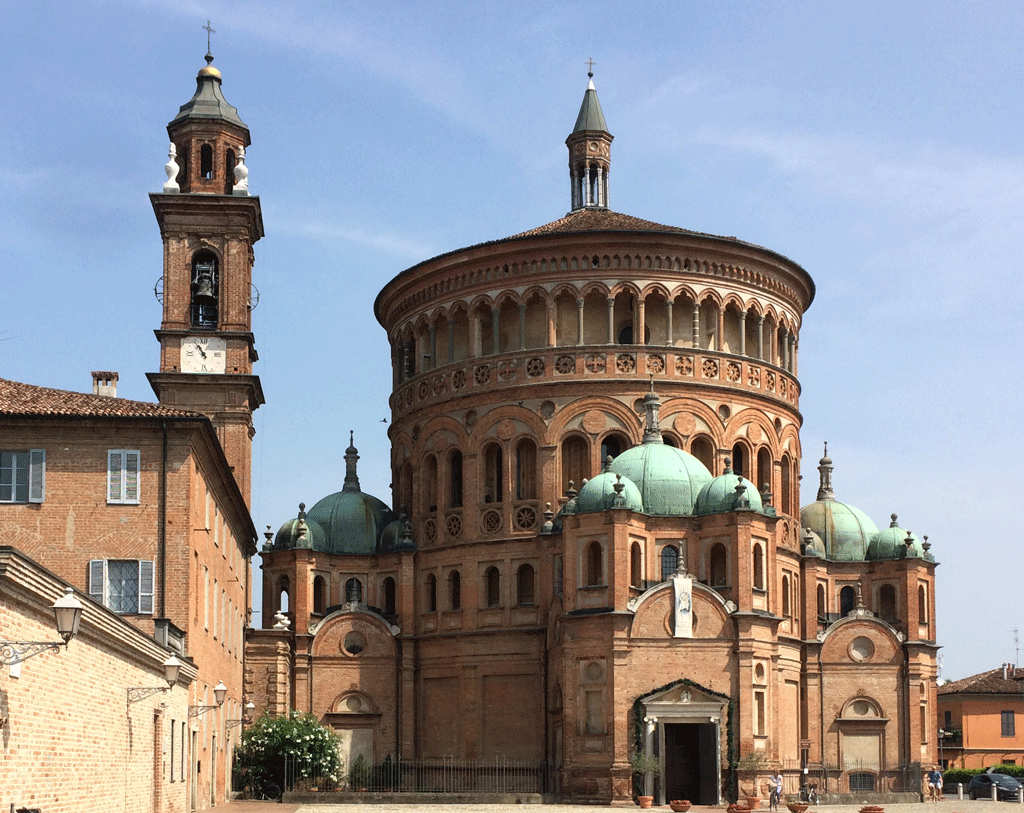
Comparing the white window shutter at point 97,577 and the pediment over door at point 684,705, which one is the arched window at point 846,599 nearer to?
the pediment over door at point 684,705

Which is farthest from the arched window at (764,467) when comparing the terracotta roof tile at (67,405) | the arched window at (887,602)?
the terracotta roof tile at (67,405)

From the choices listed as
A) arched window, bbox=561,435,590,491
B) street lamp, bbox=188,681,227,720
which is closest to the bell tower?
arched window, bbox=561,435,590,491

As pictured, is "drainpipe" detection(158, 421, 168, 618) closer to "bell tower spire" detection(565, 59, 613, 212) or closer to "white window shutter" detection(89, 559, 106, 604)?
"white window shutter" detection(89, 559, 106, 604)

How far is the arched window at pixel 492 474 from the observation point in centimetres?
6519

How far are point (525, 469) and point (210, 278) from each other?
14.0 meters

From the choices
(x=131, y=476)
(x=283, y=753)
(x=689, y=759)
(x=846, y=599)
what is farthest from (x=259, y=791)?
(x=846, y=599)

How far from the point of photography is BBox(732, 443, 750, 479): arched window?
213ft

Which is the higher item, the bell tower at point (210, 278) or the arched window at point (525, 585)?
the bell tower at point (210, 278)

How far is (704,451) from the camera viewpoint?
6444cm

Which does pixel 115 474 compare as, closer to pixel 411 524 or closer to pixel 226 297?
pixel 226 297

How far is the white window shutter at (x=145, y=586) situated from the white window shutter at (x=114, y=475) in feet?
5.22

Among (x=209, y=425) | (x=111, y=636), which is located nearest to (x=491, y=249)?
(x=209, y=425)

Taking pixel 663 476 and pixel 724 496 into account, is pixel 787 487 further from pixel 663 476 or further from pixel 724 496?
pixel 663 476

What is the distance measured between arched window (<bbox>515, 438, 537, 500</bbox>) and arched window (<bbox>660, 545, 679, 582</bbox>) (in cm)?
732
